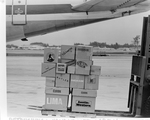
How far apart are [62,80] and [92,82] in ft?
1.47

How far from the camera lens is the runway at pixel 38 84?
2.92m

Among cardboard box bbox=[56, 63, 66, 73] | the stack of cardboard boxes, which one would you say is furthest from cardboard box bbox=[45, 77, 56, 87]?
cardboard box bbox=[56, 63, 66, 73]

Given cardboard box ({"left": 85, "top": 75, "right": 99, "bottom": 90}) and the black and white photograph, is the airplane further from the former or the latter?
cardboard box ({"left": 85, "top": 75, "right": 99, "bottom": 90})

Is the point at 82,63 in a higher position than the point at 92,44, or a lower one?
lower

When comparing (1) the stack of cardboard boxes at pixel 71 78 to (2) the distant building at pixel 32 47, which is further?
(2) the distant building at pixel 32 47

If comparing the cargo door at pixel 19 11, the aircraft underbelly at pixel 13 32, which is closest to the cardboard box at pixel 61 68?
the aircraft underbelly at pixel 13 32

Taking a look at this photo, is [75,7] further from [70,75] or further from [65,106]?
[65,106]

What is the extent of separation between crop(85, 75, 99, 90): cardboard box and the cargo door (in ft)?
4.37

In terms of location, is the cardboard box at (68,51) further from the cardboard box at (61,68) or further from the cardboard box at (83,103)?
the cardboard box at (83,103)

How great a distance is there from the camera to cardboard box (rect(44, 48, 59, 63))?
272 cm

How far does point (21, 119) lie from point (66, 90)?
924mm

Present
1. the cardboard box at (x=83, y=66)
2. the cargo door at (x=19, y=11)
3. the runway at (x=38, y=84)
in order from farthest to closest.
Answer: the runway at (x=38, y=84) → the cargo door at (x=19, y=11) → the cardboard box at (x=83, y=66)

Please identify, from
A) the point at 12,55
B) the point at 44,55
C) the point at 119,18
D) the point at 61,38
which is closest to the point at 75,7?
the point at 61,38

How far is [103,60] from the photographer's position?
114 inches
